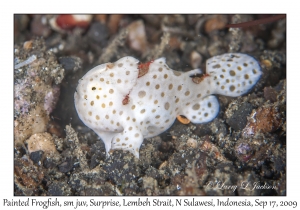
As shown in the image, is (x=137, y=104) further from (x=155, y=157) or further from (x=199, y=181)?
(x=199, y=181)

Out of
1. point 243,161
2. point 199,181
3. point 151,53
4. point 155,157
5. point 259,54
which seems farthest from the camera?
point 151,53

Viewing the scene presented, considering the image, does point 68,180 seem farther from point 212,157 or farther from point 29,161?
point 212,157

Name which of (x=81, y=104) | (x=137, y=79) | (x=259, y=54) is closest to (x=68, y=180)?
(x=81, y=104)

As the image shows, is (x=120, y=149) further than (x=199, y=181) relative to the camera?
Yes

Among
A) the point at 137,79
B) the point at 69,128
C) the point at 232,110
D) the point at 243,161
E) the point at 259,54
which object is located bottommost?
the point at 243,161

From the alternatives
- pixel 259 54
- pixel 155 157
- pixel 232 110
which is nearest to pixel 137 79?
pixel 155 157

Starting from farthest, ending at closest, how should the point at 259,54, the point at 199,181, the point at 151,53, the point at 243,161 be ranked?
the point at 151,53 → the point at 259,54 → the point at 243,161 → the point at 199,181

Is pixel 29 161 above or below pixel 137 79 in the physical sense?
below
